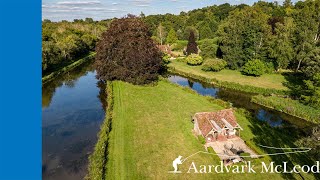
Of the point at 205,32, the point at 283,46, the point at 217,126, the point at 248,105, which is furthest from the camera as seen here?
the point at 205,32

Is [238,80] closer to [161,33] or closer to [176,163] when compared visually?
[176,163]

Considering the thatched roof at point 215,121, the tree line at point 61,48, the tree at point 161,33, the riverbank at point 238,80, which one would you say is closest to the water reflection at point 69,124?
the tree line at point 61,48

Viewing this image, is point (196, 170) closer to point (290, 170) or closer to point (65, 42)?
point (290, 170)

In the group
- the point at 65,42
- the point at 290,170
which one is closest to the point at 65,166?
the point at 290,170

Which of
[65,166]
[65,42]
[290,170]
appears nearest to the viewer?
[290,170]

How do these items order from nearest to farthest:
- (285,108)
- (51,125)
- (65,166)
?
(65,166) → (51,125) → (285,108)

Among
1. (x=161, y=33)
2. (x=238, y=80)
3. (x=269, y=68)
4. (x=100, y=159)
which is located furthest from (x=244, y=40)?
(x=161, y=33)

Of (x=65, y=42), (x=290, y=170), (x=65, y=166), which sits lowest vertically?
(x=65, y=166)
